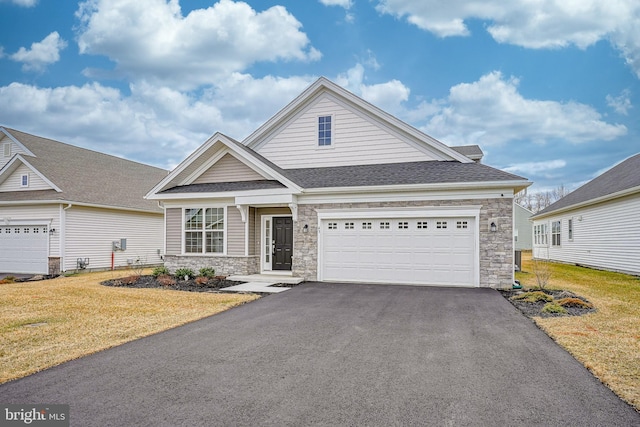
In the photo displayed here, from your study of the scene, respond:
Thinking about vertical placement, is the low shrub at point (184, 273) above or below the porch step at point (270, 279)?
above

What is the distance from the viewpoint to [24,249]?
16.6 metres

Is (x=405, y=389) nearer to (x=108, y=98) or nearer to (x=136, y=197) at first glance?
(x=136, y=197)

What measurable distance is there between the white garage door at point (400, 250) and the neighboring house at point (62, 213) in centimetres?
1149

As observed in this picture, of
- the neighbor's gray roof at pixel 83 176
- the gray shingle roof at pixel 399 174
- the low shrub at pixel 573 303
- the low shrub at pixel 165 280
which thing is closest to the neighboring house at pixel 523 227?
the gray shingle roof at pixel 399 174

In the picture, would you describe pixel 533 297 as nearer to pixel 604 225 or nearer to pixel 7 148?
pixel 604 225

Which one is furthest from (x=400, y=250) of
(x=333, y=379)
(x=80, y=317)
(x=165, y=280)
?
(x=80, y=317)

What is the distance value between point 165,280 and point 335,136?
27.1ft

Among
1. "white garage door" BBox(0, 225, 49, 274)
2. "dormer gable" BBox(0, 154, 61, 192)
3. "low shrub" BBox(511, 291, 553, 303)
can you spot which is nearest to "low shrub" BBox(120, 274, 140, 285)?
"white garage door" BBox(0, 225, 49, 274)

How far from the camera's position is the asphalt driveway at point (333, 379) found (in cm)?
337

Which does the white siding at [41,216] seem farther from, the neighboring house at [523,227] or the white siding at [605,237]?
the neighboring house at [523,227]

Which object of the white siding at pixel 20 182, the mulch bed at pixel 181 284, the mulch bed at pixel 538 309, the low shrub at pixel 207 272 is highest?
the white siding at pixel 20 182

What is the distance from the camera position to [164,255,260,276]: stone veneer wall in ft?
44.1

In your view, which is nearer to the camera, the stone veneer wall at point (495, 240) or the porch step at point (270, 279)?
the stone veneer wall at point (495, 240)
